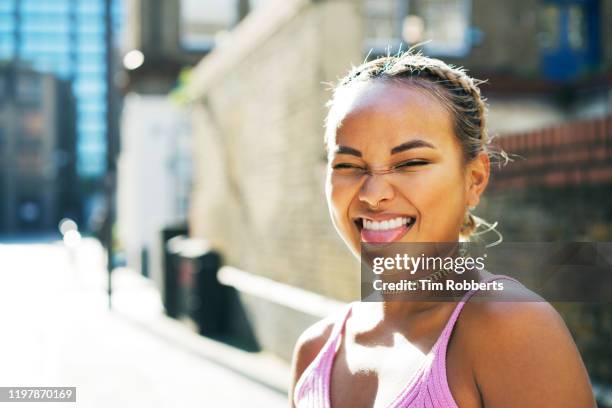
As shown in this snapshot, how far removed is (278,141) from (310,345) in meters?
6.37

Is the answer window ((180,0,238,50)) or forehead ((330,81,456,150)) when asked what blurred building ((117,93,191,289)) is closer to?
window ((180,0,238,50))

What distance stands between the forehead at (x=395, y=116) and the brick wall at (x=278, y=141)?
154 inches

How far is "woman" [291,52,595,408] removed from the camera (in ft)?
3.85

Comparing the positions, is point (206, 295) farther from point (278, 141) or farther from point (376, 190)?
point (376, 190)

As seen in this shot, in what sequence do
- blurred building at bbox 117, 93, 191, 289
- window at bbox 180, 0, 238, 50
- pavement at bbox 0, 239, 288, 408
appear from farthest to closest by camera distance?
1. window at bbox 180, 0, 238, 50
2. blurred building at bbox 117, 93, 191, 289
3. pavement at bbox 0, 239, 288, 408

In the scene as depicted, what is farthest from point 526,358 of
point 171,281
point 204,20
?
point 204,20

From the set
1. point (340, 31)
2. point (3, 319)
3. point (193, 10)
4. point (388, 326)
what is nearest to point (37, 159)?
point (193, 10)

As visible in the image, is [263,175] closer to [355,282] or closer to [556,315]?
[355,282]

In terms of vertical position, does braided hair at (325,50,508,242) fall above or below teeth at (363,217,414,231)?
above

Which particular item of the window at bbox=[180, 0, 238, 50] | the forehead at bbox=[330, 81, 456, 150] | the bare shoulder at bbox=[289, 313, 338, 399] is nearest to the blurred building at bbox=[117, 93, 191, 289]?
the window at bbox=[180, 0, 238, 50]

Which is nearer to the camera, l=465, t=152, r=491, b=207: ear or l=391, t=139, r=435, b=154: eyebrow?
l=391, t=139, r=435, b=154: eyebrow

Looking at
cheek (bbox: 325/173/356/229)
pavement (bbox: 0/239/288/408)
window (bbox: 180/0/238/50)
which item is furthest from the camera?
window (bbox: 180/0/238/50)

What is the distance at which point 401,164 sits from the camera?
1.33 meters

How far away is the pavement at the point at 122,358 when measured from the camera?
630 cm
